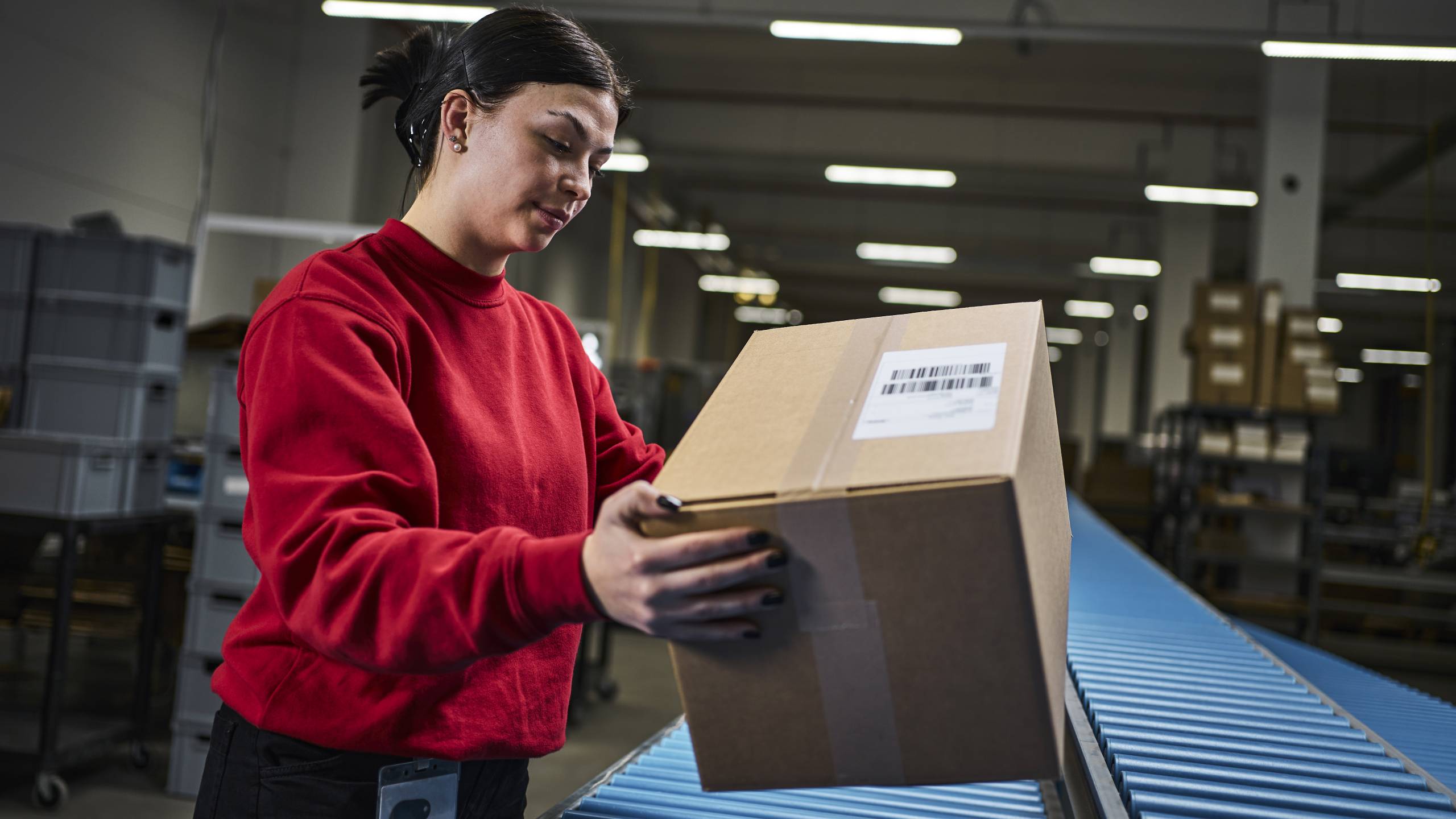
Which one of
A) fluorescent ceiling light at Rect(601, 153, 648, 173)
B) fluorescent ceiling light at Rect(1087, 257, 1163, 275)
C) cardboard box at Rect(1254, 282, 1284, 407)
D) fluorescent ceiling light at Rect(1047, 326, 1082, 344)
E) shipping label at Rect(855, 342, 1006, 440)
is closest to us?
shipping label at Rect(855, 342, 1006, 440)

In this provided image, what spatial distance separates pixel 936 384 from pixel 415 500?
46cm

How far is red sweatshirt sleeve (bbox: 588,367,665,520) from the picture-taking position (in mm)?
1369

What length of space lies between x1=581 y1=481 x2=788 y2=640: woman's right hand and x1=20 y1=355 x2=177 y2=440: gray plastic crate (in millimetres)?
3790

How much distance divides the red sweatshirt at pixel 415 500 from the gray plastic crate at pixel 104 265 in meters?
3.24

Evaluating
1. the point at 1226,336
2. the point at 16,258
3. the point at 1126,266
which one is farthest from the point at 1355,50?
the point at 16,258

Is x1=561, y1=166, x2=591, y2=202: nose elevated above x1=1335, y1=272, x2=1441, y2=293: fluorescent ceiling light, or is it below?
below

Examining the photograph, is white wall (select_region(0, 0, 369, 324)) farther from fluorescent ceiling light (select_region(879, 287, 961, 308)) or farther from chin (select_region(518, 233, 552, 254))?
fluorescent ceiling light (select_region(879, 287, 961, 308))

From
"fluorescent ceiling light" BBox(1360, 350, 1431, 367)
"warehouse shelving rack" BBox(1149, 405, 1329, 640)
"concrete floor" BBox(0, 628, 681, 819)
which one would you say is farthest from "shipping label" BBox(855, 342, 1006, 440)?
→ "fluorescent ceiling light" BBox(1360, 350, 1431, 367)

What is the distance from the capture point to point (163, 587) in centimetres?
475

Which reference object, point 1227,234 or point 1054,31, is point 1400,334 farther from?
point 1054,31

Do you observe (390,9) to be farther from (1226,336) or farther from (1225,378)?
(1225,378)

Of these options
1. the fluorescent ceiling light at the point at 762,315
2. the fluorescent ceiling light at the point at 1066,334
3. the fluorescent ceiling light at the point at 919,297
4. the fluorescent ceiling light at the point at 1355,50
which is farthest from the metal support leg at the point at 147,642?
the fluorescent ceiling light at the point at 1066,334

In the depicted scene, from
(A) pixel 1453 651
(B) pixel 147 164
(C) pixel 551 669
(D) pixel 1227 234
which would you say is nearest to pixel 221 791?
(C) pixel 551 669

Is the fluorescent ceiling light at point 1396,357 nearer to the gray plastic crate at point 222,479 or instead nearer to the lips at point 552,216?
the gray plastic crate at point 222,479
